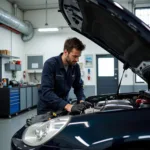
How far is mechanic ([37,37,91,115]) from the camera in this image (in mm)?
1570

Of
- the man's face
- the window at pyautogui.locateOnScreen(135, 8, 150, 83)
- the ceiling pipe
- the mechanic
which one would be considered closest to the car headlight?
the mechanic

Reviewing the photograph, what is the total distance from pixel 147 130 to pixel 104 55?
21.0ft

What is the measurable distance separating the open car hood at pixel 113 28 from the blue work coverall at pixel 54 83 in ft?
1.17

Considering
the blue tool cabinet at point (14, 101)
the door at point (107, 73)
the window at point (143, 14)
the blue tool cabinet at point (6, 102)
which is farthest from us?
the door at point (107, 73)

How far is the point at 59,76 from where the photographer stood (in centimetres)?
174

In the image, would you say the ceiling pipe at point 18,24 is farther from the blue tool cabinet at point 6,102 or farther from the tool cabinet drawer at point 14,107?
the tool cabinet drawer at point 14,107

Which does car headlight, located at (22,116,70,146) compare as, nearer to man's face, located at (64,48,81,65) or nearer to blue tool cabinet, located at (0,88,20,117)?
man's face, located at (64,48,81,65)

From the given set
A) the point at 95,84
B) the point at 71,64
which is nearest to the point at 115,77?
the point at 95,84

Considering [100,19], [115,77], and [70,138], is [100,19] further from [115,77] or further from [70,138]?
[115,77]

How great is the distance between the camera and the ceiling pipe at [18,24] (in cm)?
531

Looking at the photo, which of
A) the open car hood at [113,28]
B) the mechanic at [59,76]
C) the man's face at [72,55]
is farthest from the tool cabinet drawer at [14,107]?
the open car hood at [113,28]

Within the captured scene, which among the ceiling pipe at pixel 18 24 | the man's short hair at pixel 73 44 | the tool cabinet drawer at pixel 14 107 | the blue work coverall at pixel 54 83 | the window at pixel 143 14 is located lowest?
the tool cabinet drawer at pixel 14 107

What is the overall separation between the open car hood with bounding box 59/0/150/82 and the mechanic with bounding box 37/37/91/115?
171mm

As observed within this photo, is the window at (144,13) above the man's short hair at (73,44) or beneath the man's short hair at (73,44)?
above
